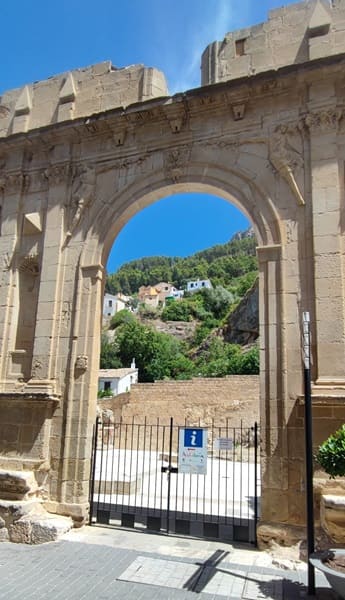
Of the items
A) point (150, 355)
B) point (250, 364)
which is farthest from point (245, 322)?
point (250, 364)

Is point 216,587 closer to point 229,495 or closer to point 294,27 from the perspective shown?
point 229,495

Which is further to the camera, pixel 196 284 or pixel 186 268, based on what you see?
pixel 186 268

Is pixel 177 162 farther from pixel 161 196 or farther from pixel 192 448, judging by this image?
pixel 192 448

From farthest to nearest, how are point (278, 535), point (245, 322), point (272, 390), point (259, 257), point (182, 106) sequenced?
point (245, 322), point (182, 106), point (259, 257), point (272, 390), point (278, 535)

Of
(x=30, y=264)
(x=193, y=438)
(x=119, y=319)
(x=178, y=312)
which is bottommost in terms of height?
(x=193, y=438)

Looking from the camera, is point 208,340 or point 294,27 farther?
point 208,340

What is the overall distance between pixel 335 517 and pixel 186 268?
404 ft

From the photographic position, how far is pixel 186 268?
128500 mm

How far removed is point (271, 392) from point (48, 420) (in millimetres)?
3908

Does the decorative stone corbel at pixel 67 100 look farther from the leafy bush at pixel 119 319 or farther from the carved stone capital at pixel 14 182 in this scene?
the leafy bush at pixel 119 319

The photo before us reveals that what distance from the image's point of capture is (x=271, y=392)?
695cm

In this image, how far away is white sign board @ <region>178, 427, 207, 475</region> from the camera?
743 cm

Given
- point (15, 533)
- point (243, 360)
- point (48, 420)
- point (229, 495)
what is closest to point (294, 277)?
point (48, 420)

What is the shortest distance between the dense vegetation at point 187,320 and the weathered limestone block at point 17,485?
31.9m
